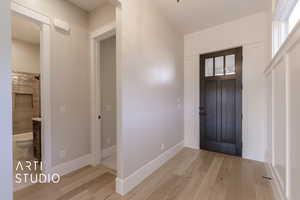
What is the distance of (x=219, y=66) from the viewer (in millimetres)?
3195

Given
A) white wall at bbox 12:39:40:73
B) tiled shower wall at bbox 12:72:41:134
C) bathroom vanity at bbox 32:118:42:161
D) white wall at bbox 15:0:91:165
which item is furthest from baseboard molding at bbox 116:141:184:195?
white wall at bbox 12:39:40:73

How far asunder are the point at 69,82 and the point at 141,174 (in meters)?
1.88

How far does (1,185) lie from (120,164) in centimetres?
116

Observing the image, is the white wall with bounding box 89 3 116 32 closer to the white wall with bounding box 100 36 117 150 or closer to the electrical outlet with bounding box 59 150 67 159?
the white wall with bounding box 100 36 117 150

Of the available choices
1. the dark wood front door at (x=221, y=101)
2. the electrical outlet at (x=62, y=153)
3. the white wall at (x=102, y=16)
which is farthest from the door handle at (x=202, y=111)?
the electrical outlet at (x=62, y=153)

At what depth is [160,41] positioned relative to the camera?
270 centimetres

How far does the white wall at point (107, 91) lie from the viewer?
3.09 metres

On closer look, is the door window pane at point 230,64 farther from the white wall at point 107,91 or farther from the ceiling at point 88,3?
the ceiling at point 88,3

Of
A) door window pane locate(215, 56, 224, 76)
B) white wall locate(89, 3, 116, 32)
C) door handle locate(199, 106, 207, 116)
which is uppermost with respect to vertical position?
white wall locate(89, 3, 116, 32)

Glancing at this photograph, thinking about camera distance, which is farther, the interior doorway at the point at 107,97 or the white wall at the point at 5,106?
the interior doorway at the point at 107,97

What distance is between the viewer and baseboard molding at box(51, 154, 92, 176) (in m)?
2.28

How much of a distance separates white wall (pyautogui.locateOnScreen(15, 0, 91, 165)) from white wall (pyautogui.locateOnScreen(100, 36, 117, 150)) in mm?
384

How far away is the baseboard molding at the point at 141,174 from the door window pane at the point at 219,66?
1893 millimetres

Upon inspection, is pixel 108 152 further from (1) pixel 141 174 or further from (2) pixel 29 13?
(2) pixel 29 13
